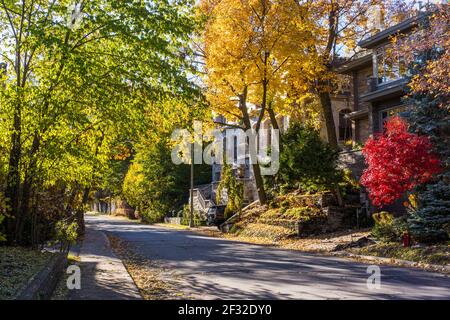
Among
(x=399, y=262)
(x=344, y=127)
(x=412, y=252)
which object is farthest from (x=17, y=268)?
(x=344, y=127)

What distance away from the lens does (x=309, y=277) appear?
1183cm

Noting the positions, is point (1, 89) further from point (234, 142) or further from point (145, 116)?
point (234, 142)

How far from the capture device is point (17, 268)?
9500 millimetres

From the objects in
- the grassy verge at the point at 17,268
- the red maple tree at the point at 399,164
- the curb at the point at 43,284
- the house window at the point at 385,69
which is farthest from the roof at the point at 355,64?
the curb at the point at 43,284

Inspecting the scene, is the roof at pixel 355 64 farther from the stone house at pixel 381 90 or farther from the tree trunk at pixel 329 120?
the tree trunk at pixel 329 120

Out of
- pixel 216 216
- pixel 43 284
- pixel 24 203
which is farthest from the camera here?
pixel 216 216

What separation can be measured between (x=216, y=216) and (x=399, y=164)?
2157 centimetres

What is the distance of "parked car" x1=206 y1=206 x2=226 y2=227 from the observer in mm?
37250

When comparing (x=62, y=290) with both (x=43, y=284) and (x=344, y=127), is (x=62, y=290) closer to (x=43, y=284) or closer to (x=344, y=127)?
(x=43, y=284)

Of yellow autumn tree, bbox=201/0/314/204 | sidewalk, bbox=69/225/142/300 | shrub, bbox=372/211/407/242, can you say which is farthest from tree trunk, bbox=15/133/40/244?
yellow autumn tree, bbox=201/0/314/204

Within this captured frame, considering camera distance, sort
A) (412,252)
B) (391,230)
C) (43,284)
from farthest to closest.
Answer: (391,230), (412,252), (43,284)

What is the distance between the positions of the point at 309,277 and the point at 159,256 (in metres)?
7.19

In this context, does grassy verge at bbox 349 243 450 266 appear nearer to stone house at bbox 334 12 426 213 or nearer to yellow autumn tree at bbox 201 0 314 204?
stone house at bbox 334 12 426 213
